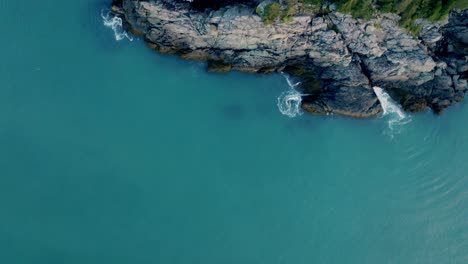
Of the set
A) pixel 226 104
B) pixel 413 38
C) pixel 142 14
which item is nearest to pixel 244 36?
pixel 226 104

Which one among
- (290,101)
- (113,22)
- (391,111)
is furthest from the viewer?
(391,111)

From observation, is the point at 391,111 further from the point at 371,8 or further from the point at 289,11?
the point at 289,11

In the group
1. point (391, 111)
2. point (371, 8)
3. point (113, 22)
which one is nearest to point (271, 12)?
point (371, 8)

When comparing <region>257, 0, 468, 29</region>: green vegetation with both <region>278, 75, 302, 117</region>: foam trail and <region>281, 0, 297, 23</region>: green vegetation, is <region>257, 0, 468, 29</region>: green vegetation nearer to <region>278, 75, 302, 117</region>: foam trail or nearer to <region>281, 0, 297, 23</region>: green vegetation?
<region>281, 0, 297, 23</region>: green vegetation

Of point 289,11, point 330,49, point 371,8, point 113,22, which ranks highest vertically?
point 113,22

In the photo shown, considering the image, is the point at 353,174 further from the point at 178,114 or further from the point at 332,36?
the point at 178,114

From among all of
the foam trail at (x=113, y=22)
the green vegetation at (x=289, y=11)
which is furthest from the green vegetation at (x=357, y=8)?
the foam trail at (x=113, y=22)
